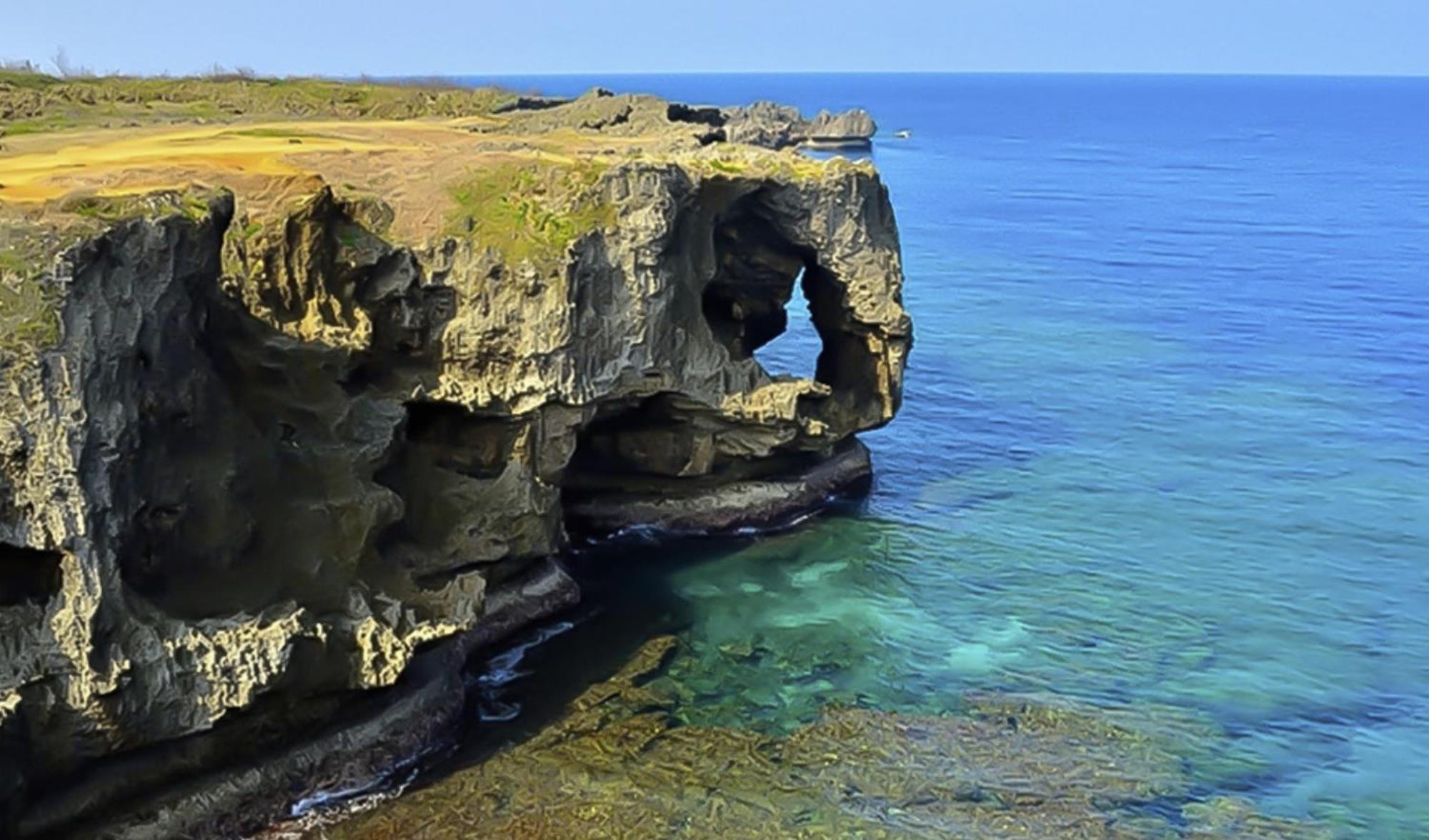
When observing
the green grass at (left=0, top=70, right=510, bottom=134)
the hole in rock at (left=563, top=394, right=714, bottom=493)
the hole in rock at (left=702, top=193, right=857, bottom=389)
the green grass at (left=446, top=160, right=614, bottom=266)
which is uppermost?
the green grass at (left=0, top=70, right=510, bottom=134)

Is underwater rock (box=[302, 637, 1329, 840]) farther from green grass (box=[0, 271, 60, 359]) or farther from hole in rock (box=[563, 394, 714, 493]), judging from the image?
hole in rock (box=[563, 394, 714, 493])

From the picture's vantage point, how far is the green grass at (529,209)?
104 feet

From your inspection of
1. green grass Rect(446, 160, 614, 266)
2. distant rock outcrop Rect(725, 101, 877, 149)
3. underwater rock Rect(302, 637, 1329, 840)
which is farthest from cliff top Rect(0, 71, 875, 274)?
distant rock outcrop Rect(725, 101, 877, 149)

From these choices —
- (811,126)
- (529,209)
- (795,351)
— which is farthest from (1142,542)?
(811,126)

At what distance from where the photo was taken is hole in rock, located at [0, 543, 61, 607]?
21825mm

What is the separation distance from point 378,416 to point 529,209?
656 cm

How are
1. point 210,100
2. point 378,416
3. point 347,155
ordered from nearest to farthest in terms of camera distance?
point 378,416 → point 347,155 → point 210,100

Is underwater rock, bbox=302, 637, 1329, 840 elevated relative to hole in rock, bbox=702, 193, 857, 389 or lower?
lower

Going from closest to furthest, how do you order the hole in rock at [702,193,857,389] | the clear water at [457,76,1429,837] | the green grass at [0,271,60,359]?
the green grass at [0,271,60,359], the clear water at [457,76,1429,837], the hole in rock at [702,193,857,389]

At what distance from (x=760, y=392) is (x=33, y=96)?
28778 millimetres

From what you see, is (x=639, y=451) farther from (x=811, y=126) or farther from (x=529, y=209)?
(x=811, y=126)

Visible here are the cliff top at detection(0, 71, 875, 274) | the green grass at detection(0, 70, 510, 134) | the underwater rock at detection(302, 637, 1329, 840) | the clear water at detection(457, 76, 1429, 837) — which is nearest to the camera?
the underwater rock at detection(302, 637, 1329, 840)

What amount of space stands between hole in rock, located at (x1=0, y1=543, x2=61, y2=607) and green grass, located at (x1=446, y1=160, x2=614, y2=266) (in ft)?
41.0

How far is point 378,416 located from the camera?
2925cm
